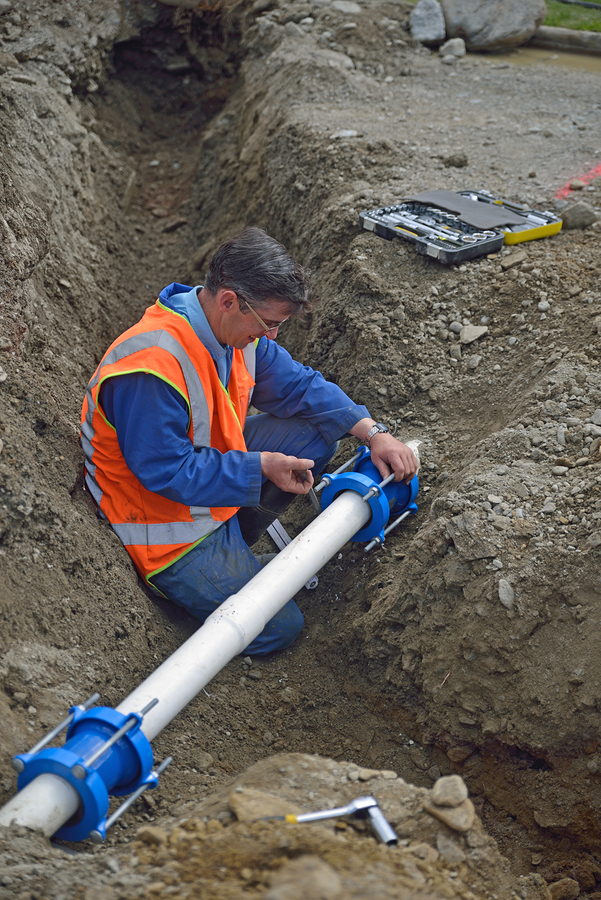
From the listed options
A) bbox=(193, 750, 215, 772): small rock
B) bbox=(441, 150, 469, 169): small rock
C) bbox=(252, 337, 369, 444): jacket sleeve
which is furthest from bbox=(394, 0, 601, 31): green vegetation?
bbox=(193, 750, 215, 772): small rock

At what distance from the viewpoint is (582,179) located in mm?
4375

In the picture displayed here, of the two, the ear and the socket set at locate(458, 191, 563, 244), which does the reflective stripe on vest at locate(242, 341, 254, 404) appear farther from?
the socket set at locate(458, 191, 563, 244)

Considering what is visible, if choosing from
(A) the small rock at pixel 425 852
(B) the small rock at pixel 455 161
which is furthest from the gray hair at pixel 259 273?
(B) the small rock at pixel 455 161

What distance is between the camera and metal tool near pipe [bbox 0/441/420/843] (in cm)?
165

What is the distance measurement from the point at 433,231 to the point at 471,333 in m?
0.74

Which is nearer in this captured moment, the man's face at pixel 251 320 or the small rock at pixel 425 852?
the small rock at pixel 425 852

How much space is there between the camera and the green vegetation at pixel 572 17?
25.8ft

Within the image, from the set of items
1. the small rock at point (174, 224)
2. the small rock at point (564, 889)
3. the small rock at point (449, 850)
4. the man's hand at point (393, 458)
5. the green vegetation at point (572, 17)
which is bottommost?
the small rock at point (564, 889)

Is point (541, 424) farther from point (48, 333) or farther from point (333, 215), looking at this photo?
point (48, 333)

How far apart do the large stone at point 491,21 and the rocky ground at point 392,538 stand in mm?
2520

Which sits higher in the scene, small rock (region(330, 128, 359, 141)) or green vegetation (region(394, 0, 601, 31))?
green vegetation (region(394, 0, 601, 31))

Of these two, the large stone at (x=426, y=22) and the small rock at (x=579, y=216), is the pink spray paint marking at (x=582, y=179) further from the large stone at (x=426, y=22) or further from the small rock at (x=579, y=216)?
the large stone at (x=426, y=22)

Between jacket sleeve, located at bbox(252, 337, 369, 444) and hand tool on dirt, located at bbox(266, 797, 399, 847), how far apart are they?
1696 millimetres

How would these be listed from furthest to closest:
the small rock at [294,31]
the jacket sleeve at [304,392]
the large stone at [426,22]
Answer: the large stone at [426,22] < the small rock at [294,31] < the jacket sleeve at [304,392]
